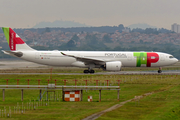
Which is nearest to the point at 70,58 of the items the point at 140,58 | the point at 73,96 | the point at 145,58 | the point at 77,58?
the point at 77,58

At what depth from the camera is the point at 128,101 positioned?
30.0 m

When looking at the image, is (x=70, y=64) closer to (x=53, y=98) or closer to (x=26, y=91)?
(x=26, y=91)

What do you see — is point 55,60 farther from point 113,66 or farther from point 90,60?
point 113,66

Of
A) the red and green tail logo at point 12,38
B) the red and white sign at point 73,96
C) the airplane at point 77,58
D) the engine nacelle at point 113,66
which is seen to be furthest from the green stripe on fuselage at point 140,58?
the red and white sign at point 73,96

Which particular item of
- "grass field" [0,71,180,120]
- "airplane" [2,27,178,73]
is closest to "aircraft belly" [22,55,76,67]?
"airplane" [2,27,178,73]

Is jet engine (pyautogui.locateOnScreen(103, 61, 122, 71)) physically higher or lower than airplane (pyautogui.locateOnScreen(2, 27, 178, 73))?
lower

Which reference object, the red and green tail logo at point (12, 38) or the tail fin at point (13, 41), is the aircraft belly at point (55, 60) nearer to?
the tail fin at point (13, 41)

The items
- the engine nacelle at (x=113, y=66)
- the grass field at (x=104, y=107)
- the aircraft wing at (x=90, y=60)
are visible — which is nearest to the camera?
the grass field at (x=104, y=107)

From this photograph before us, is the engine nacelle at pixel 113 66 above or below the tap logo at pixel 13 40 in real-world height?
below

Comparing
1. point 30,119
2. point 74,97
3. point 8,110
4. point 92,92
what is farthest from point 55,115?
point 92,92

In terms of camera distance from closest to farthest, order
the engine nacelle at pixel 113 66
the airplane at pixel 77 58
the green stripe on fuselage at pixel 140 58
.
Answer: the engine nacelle at pixel 113 66
the airplane at pixel 77 58
the green stripe on fuselage at pixel 140 58

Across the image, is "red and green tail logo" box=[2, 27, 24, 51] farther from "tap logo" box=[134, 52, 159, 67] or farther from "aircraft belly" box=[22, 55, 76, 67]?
"tap logo" box=[134, 52, 159, 67]

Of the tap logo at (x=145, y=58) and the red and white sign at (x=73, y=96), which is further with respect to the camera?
the tap logo at (x=145, y=58)

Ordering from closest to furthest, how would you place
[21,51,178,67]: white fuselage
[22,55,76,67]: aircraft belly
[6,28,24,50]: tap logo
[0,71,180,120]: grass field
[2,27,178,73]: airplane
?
1. [0,71,180,120]: grass field
2. [2,27,178,73]: airplane
3. [22,55,76,67]: aircraft belly
4. [21,51,178,67]: white fuselage
5. [6,28,24,50]: tap logo
